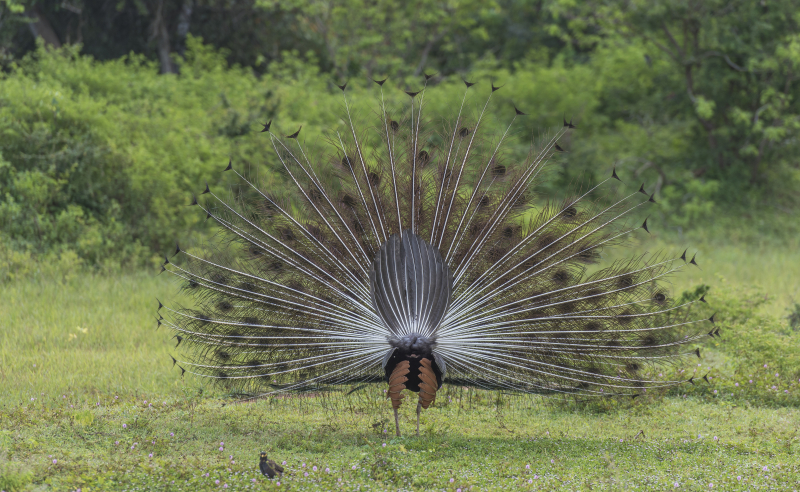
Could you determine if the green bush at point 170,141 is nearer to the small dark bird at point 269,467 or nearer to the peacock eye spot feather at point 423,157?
the peacock eye spot feather at point 423,157

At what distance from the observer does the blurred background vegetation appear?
12.3 m

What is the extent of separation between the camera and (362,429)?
676 centimetres

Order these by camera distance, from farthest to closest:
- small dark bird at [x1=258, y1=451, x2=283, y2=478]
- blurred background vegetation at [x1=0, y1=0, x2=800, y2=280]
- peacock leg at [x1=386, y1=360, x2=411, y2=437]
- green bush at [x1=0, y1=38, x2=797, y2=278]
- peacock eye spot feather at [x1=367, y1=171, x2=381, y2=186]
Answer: blurred background vegetation at [x1=0, y1=0, x2=800, y2=280] → green bush at [x1=0, y1=38, x2=797, y2=278] → peacock eye spot feather at [x1=367, y1=171, x2=381, y2=186] → peacock leg at [x1=386, y1=360, x2=411, y2=437] → small dark bird at [x1=258, y1=451, x2=283, y2=478]

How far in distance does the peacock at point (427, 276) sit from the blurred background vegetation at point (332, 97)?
13.4 feet

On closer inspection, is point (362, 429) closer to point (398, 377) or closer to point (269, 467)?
point (398, 377)

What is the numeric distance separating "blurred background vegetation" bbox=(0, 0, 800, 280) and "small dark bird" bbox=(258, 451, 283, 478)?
5.70 m

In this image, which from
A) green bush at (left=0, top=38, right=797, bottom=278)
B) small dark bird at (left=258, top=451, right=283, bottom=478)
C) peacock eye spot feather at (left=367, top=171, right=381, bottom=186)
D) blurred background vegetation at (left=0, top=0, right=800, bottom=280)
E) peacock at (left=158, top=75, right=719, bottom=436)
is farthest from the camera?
blurred background vegetation at (left=0, top=0, right=800, bottom=280)

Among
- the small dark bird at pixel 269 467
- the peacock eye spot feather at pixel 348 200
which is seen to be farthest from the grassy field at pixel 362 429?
the peacock eye spot feather at pixel 348 200

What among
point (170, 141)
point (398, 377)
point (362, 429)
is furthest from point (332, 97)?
point (398, 377)

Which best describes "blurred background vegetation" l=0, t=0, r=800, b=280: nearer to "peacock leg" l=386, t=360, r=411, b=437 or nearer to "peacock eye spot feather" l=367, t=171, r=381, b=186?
"peacock eye spot feather" l=367, t=171, r=381, b=186

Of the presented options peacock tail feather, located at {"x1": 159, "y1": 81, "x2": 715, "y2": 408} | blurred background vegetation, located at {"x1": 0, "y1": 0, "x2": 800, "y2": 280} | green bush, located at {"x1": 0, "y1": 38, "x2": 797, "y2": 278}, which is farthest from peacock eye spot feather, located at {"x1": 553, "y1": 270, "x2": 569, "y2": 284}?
blurred background vegetation, located at {"x1": 0, "y1": 0, "x2": 800, "y2": 280}

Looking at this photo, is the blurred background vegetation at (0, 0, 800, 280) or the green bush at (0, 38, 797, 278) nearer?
the green bush at (0, 38, 797, 278)

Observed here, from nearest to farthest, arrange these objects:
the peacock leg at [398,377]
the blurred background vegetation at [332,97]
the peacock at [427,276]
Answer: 1. the peacock leg at [398,377]
2. the peacock at [427,276]
3. the blurred background vegetation at [332,97]

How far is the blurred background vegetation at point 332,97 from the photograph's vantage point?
12344 millimetres
